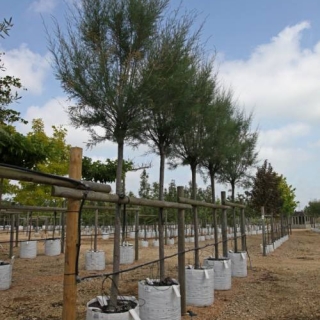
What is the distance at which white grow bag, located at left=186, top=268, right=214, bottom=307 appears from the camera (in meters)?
5.38

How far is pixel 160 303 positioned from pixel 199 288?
4.65ft

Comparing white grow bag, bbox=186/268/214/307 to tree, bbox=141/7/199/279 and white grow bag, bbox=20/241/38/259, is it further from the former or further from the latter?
white grow bag, bbox=20/241/38/259

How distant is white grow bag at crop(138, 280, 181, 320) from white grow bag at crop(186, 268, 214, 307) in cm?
121

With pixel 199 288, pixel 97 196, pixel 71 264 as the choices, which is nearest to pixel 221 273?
pixel 199 288

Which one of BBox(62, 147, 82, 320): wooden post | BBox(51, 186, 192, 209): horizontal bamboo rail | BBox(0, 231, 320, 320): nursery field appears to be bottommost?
BBox(0, 231, 320, 320): nursery field

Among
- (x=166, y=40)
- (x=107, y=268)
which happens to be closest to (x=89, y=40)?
(x=166, y=40)

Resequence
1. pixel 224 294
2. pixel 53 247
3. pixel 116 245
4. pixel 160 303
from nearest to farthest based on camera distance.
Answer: pixel 116 245
pixel 160 303
pixel 224 294
pixel 53 247

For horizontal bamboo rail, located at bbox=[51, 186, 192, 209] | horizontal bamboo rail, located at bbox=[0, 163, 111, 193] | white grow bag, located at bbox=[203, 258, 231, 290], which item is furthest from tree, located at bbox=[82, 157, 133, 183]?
horizontal bamboo rail, located at bbox=[0, 163, 111, 193]

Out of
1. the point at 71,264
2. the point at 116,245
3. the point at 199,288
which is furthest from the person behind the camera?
the point at 199,288

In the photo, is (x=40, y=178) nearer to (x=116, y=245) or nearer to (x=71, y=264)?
(x=71, y=264)

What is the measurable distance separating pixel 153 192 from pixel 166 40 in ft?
73.9

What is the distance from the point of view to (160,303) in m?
4.14

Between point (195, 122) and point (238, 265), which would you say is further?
point (238, 265)

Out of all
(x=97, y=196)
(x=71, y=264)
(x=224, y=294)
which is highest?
(x=97, y=196)
